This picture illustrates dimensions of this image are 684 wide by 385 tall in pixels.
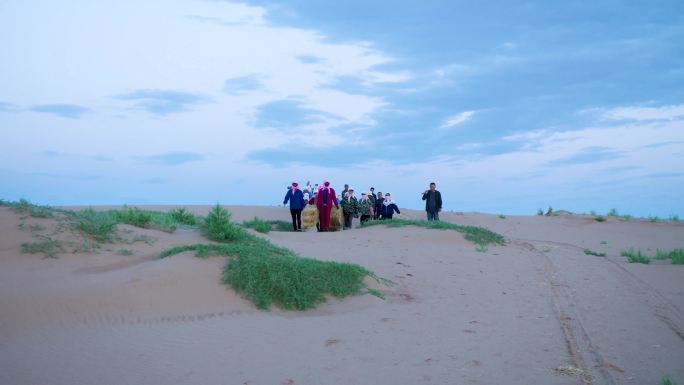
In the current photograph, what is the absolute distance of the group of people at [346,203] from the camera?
23422 mm

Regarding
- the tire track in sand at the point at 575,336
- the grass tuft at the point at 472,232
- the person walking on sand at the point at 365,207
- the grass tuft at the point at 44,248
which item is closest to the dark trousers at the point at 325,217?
the person walking on sand at the point at 365,207

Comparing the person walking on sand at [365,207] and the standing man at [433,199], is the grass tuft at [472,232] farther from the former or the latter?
the person walking on sand at [365,207]

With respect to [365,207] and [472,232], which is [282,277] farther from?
[365,207]

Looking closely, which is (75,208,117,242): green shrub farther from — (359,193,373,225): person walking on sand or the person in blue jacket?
(359,193,373,225): person walking on sand

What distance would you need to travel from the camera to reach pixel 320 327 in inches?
A: 304

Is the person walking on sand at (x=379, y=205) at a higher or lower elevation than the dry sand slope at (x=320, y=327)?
higher

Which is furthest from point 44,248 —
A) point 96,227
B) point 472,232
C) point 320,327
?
point 472,232

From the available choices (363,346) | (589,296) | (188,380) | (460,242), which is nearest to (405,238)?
(460,242)

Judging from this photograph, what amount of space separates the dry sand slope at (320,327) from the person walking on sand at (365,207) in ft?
44.7

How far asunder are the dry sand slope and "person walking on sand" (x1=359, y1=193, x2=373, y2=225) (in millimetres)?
13633

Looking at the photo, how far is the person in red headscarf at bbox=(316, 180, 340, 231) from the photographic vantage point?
23328 mm

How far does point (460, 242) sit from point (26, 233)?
11.5 meters

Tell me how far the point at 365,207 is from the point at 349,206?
3.34 feet

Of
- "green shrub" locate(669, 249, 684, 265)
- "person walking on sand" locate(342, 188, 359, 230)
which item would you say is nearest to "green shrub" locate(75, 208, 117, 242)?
"green shrub" locate(669, 249, 684, 265)
